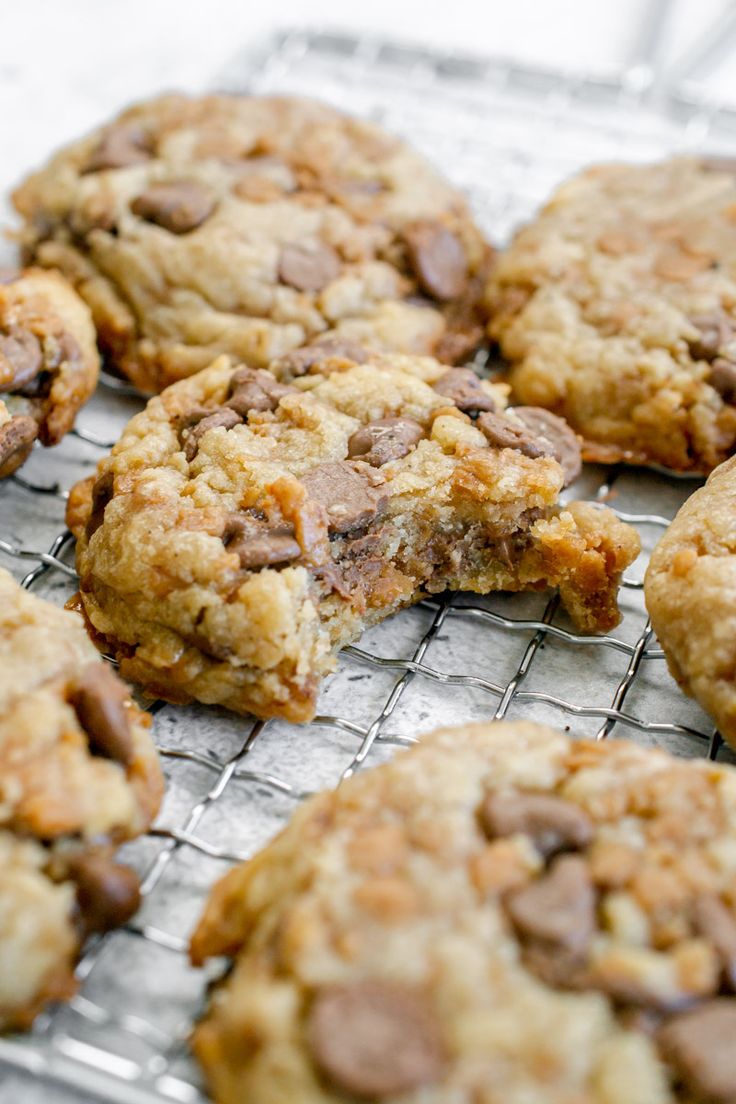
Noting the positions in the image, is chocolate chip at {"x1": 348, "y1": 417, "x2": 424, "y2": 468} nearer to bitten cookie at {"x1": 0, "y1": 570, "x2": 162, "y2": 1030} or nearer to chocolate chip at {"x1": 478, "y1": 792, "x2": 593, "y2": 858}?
bitten cookie at {"x1": 0, "y1": 570, "x2": 162, "y2": 1030}

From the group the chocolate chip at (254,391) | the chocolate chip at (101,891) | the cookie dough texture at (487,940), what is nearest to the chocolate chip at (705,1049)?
the cookie dough texture at (487,940)

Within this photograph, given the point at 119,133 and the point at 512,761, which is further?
the point at 119,133

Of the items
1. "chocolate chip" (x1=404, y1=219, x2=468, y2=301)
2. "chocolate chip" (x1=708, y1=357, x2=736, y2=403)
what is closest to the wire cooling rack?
"chocolate chip" (x1=708, y1=357, x2=736, y2=403)

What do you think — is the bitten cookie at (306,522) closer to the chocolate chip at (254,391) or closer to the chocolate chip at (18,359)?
the chocolate chip at (254,391)

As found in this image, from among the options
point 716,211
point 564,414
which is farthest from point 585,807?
point 716,211

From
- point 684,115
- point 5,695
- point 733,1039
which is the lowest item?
point 5,695

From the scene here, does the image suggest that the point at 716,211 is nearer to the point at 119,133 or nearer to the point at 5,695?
the point at 119,133

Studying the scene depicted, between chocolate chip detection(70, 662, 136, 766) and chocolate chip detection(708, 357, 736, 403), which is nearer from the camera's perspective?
chocolate chip detection(70, 662, 136, 766)
